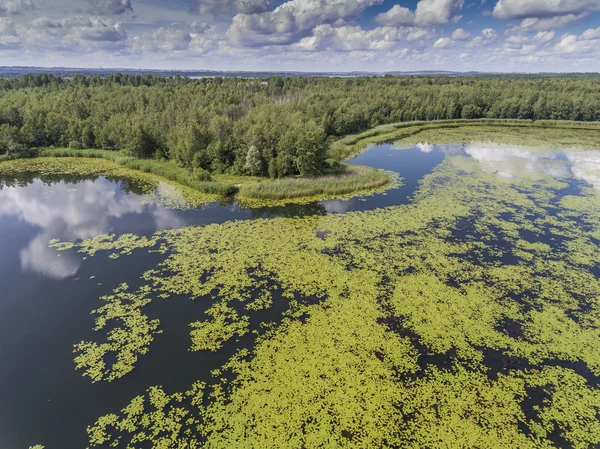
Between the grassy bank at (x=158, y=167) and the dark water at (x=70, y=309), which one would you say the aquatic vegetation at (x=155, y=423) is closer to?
the dark water at (x=70, y=309)

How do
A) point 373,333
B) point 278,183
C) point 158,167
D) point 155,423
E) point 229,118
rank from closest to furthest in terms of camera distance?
point 155,423 < point 373,333 < point 278,183 < point 158,167 < point 229,118

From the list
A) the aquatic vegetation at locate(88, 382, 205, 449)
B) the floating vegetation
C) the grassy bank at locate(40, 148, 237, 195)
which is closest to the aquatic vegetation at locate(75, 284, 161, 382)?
the floating vegetation

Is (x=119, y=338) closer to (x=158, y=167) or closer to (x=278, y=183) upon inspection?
(x=278, y=183)

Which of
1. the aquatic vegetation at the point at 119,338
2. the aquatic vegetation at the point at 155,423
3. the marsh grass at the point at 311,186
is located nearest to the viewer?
the aquatic vegetation at the point at 155,423

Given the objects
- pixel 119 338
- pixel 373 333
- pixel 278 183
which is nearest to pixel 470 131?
pixel 278 183

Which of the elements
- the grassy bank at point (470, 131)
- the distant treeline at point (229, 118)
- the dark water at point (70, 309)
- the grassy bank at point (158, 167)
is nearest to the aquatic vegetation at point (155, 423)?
the dark water at point (70, 309)

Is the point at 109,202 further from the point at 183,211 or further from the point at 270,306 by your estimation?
the point at 270,306

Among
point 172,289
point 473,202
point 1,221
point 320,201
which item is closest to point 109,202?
point 1,221
